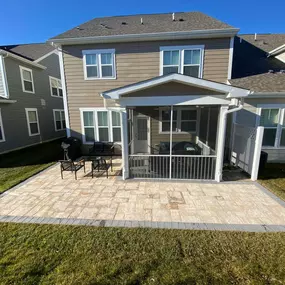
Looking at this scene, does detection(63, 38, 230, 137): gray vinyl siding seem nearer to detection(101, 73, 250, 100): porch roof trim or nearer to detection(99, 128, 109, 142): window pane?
detection(99, 128, 109, 142): window pane

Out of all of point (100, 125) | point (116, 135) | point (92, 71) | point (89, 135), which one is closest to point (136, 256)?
point (116, 135)

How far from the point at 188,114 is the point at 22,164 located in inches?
341

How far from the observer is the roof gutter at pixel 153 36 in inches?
281

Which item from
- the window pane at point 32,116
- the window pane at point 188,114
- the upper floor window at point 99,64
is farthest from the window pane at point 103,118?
the window pane at point 32,116

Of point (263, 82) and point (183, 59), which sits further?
point (183, 59)

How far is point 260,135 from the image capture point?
5.17 meters

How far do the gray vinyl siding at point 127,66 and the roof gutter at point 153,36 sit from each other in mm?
185

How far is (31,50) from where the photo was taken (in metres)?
12.9

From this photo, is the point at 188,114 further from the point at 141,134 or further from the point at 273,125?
the point at 273,125

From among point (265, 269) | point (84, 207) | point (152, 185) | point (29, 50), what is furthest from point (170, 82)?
point (29, 50)

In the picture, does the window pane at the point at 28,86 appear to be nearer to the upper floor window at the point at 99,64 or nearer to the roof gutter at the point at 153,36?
the roof gutter at the point at 153,36

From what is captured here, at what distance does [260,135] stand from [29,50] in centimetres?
1687

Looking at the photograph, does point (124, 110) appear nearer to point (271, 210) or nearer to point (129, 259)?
point (129, 259)

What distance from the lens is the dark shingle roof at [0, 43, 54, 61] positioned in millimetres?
12164
